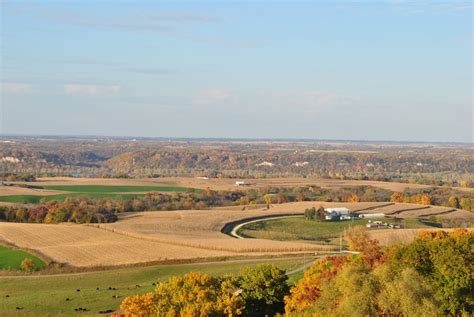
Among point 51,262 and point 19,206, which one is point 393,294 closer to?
point 51,262

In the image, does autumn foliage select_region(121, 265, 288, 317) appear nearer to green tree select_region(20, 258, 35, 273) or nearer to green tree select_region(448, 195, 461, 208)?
green tree select_region(20, 258, 35, 273)

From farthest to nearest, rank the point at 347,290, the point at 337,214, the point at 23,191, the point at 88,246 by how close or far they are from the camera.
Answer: the point at 23,191 → the point at 337,214 → the point at 88,246 → the point at 347,290

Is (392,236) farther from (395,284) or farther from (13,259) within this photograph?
(395,284)

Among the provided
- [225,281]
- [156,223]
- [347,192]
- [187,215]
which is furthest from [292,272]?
[347,192]

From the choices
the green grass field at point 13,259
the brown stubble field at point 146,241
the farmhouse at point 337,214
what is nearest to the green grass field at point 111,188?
the brown stubble field at point 146,241

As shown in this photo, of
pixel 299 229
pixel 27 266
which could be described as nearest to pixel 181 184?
pixel 299 229

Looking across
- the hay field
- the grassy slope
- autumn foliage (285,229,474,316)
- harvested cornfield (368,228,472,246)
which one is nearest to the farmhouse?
the grassy slope
